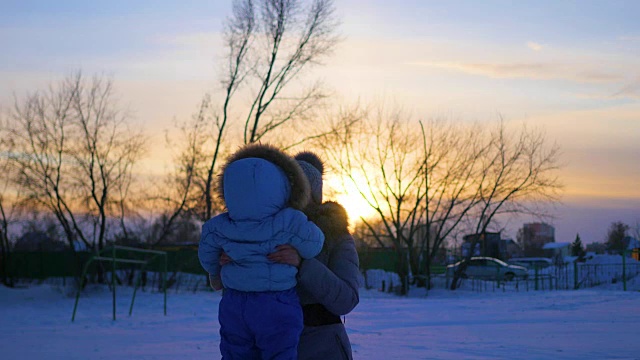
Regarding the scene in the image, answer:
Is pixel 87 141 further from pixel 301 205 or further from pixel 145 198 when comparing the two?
pixel 301 205

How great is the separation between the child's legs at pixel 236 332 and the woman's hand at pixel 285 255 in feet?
0.63

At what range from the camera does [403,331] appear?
11.1 m

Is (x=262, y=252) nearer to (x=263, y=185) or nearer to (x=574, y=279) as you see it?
(x=263, y=185)

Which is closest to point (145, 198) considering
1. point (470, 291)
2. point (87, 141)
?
point (87, 141)

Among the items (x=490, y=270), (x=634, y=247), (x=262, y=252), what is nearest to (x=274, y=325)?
(x=262, y=252)

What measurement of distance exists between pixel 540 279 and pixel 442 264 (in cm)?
1059

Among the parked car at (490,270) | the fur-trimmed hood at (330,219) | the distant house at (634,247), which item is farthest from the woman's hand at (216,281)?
the parked car at (490,270)

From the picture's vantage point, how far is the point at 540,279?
1113 inches

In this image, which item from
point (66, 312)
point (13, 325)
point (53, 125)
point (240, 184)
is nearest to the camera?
point (240, 184)

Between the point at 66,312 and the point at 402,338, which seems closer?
the point at 402,338

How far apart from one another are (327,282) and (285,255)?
20cm

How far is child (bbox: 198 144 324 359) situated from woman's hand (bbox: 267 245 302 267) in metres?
0.02

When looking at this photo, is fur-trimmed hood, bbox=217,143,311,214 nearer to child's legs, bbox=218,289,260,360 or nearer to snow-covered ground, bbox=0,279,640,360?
child's legs, bbox=218,289,260,360

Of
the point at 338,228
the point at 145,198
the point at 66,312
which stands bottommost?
the point at 66,312
